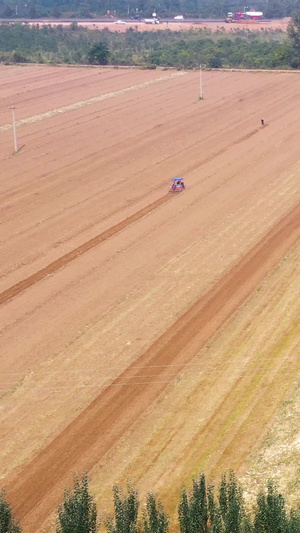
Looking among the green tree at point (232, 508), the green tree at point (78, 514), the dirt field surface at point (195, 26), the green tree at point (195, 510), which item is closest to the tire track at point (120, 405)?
the green tree at point (78, 514)

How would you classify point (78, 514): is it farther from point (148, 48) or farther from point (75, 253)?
point (148, 48)

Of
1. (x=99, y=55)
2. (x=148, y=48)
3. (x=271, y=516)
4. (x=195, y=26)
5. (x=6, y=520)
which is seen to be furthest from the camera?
(x=195, y=26)

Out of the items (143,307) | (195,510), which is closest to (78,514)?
(195,510)

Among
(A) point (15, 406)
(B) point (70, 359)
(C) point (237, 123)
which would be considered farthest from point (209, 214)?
(C) point (237, 123)

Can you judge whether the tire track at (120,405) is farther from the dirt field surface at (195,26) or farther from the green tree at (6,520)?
the dirt field surface at (195,26)

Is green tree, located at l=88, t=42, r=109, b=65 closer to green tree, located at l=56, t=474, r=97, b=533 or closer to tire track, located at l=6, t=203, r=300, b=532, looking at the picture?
tire track, located at l=6, t=203, r=300, b=532

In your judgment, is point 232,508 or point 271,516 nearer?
point 271,516

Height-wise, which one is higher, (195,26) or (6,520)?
(195,26)
